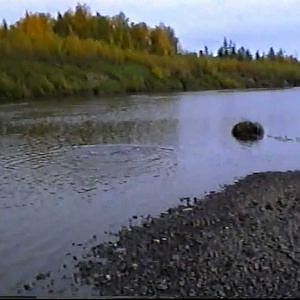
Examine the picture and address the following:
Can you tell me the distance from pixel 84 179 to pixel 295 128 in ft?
68.6

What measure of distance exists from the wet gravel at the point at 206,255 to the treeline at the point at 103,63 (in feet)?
199

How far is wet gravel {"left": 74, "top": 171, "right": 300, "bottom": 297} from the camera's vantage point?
9.92m

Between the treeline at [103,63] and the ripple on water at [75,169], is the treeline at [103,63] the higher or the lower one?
the higher one

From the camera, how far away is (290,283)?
10.1 meters

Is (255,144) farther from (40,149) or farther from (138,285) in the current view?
(138,285)

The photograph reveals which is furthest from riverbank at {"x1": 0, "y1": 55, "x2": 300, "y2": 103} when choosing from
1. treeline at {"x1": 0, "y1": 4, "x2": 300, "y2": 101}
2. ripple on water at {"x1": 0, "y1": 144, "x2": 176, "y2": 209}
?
ripple on water at {"x1": 0, "y1": 144, "x2": 176, "y2": 209}

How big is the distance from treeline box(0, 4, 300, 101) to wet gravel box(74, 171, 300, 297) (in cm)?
6052

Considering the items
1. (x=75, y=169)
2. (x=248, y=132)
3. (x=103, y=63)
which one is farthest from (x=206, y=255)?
(x=103, y=63)

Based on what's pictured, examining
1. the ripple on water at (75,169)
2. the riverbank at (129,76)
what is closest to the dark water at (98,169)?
the ripple on water at (75,169)

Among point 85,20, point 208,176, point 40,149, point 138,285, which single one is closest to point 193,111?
point 40,149

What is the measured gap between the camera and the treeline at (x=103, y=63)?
83.8 metres

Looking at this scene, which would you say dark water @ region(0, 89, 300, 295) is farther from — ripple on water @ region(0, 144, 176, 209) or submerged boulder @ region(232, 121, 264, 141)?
submerged boulder @ region(232, 121, 264, 141)

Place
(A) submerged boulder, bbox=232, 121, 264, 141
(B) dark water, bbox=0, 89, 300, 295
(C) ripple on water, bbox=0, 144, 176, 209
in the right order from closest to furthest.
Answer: (B) dark water, bbox=0, 89, 300, 295
(C) ripple on water, bbox=0, 144, 176, 209
(A) submerged boulder, bbox=232, 121, 264, 141

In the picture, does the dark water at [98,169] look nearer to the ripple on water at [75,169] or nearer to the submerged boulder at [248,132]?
the ripple on water at [75,169]
